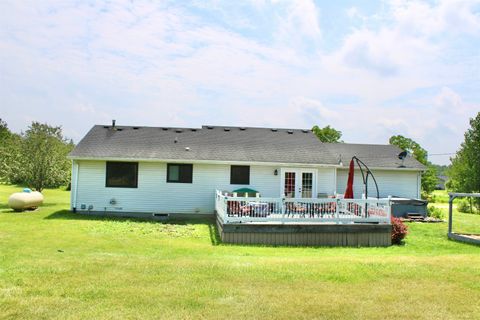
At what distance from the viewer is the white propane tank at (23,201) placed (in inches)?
759

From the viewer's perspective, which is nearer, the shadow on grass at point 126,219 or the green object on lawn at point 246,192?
the shadow on grass at point 126,219

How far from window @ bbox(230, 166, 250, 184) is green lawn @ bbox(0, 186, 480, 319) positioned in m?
7.76

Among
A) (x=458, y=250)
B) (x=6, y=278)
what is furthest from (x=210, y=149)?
(x=6, y=278)

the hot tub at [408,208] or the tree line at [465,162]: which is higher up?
the tree line at [465,162]

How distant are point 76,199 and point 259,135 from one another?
1001 cm

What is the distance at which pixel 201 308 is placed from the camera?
228 inches

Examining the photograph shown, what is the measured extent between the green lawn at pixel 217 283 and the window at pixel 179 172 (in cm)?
763

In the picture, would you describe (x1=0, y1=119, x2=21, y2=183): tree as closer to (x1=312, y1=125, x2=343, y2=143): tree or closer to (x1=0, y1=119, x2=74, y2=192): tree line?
(x1=0, y1=119, x2=74, y2=192): tree line

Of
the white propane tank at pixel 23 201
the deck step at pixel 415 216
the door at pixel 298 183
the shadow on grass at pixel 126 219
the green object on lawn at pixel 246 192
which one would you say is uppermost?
the door at pixel 298 183

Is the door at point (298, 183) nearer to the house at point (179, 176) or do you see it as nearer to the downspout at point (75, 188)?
the house at point (179, 176)

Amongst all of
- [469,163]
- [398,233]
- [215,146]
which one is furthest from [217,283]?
[469,163]

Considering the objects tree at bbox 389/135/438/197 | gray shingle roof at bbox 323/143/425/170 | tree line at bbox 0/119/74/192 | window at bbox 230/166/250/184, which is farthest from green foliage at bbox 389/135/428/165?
tree line at bbox 0/119/74/192

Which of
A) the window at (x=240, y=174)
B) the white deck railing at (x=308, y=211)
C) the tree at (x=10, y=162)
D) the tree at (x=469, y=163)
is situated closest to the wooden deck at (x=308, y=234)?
the white deck railing at (x=308, y=211)

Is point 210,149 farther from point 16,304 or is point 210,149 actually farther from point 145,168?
point 16,304
